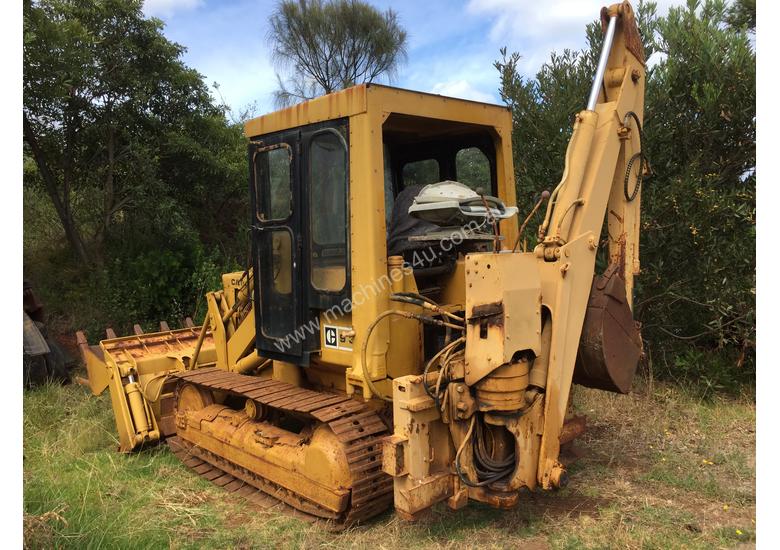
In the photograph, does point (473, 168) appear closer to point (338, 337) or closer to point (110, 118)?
point (338, 337)

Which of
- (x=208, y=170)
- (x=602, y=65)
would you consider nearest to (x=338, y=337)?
(x=602, y=65)

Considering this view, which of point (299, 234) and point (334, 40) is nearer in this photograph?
point (299, 234)

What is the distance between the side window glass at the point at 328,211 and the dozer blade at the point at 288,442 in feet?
2.70

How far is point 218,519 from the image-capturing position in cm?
392

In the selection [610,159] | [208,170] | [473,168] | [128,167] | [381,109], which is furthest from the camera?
[208,170]

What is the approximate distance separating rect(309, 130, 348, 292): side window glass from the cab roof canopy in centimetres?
18

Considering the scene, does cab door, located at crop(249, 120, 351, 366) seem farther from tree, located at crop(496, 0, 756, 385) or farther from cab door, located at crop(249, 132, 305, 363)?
tree, located at crop(496, 0, 756, 385)

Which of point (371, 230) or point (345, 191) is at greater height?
point (345, 191)

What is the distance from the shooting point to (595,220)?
354 cm

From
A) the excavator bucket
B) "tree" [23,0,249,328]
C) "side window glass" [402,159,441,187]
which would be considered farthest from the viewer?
"tree" [23,0,249,328]

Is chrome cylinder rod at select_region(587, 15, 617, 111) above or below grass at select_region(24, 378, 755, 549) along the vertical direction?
above

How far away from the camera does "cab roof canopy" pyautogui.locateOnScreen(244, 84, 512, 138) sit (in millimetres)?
3516

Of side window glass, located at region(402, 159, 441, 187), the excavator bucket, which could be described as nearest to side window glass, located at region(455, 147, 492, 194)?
side window glass, located at region(402, 159, 441, 187)

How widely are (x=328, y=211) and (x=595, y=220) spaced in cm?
166
